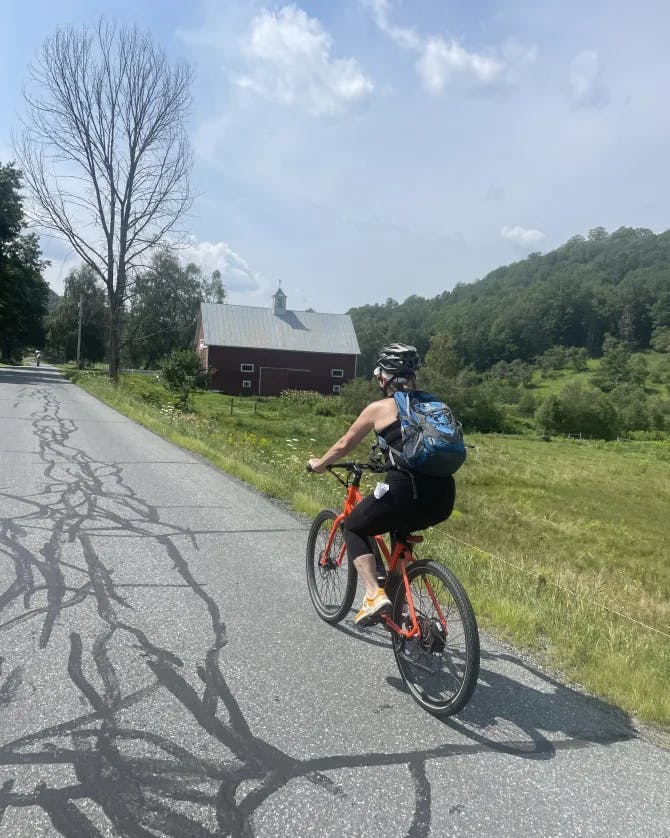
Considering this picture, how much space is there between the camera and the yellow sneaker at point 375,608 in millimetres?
3961

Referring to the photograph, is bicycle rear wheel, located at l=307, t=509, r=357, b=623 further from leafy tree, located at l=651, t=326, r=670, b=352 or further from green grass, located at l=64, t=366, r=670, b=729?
leafy tree, located at l=651, t=326, r=670, b=352

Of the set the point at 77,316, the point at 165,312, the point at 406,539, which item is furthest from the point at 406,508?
the point at 77,316

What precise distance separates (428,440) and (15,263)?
50.7 metres

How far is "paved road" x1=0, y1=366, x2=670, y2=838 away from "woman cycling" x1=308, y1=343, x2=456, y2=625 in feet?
1.89

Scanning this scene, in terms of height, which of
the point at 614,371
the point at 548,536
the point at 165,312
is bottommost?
the point at 548,536

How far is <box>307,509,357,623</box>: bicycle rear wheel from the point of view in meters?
4.68

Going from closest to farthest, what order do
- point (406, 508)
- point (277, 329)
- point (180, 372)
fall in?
point (406, 508)
point (180, 372)
point (277, 329)

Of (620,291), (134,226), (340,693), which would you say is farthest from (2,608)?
(620,291)

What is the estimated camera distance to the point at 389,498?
393cm

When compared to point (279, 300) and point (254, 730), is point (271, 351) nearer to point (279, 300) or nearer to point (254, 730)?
point (279, 300)

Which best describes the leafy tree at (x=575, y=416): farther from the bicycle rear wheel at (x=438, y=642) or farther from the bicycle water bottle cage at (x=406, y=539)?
the bicycle rear wheel at (x=438, y=642)

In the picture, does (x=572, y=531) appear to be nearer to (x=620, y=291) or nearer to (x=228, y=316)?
(x=228, y=316)

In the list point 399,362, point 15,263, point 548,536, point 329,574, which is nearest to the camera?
point 399,362

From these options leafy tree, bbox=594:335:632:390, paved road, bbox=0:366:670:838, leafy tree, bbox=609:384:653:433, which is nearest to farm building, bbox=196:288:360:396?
leafy tree, bbox=609:384:653:433
